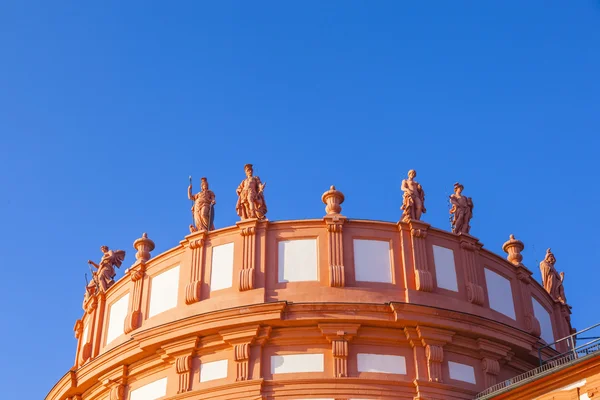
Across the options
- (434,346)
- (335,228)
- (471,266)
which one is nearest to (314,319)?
(335,228)

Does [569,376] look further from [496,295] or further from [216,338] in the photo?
[216,338]

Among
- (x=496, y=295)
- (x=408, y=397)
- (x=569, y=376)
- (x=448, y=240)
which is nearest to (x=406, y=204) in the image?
(x=448, y=240)

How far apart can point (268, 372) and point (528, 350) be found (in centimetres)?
801

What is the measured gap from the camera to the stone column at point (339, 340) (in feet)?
92.8

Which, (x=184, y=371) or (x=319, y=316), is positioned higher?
(x=319, y=316)

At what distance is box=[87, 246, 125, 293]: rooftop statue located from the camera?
34656 millimetres

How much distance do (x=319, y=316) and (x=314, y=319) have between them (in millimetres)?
165

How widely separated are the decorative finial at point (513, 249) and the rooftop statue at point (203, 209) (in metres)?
9.75

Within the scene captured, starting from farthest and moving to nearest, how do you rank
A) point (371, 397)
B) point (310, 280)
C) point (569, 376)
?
1. point (310, 280)
2. point (371, 397)
3. point (569, 376)

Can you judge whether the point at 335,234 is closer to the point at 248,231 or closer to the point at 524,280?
the point at 248,231

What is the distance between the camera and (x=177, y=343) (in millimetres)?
29547

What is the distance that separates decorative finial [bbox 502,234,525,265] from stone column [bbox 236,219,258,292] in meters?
8.75

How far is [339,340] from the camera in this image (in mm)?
28562

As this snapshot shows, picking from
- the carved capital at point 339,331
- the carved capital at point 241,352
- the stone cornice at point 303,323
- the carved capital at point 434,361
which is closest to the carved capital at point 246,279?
the stone cornice at point 303,323
